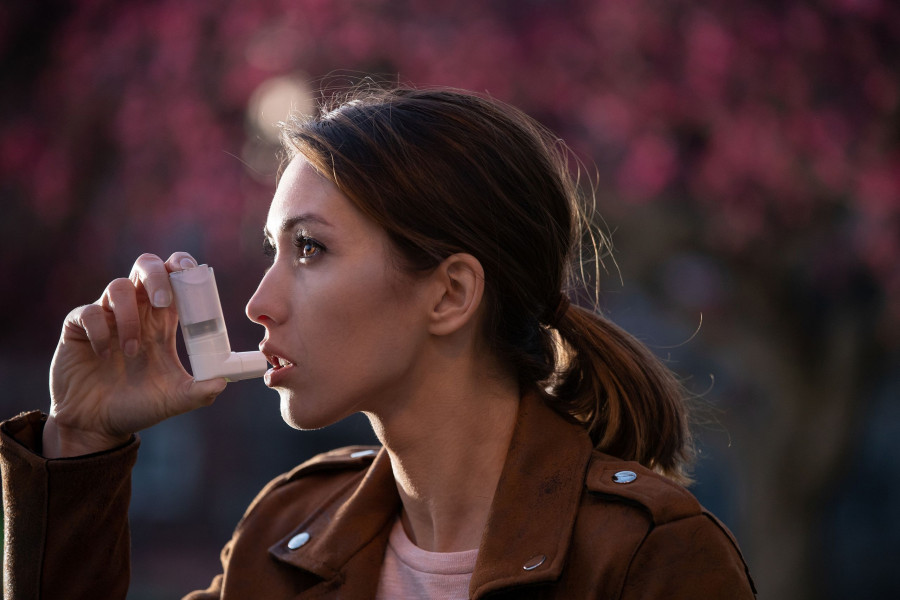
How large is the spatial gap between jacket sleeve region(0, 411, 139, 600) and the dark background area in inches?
92.5

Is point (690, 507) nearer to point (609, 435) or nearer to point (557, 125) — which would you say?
point (609, 435)

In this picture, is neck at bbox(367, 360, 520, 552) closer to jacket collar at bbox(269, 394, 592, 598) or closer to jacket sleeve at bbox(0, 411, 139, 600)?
jacket collar at bbox(269, 394, 592, 598)

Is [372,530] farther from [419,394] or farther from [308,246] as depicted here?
[308,246]

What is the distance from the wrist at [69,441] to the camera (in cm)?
240

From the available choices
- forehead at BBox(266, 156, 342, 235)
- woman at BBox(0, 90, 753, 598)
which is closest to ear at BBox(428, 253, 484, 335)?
woman at BBox(0, 90, 753, 598)

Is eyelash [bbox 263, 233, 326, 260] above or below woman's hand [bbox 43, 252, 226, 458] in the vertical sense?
above

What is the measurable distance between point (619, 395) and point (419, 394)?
479 millimetres

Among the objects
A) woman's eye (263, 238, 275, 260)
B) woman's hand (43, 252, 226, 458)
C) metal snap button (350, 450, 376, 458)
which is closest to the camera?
woman's hand (43, 252, 226, 458)

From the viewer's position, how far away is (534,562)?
6.79 feet

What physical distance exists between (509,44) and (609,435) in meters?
2.72

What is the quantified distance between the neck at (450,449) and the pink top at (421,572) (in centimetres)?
3

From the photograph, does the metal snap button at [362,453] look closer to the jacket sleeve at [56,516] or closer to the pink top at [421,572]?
the pink top at [421,572]

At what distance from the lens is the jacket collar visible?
A: 208cm

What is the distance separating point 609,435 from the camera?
7.88ft
